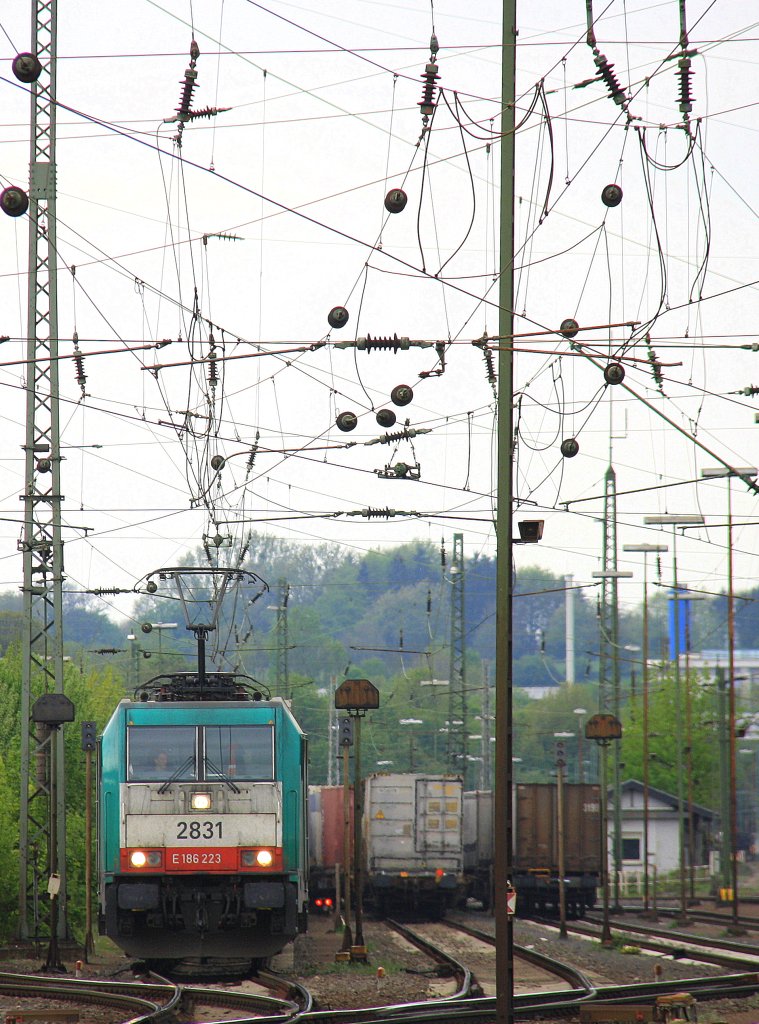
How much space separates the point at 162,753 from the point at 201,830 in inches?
41.6

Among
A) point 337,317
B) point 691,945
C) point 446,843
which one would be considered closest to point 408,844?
point 446,843

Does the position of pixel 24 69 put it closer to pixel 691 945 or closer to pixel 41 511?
pixel 41 511

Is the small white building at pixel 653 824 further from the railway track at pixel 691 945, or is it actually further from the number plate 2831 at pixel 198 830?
the number plate 2831 at pixel 198 830

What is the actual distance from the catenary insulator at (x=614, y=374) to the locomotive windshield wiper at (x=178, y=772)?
22.7 ft

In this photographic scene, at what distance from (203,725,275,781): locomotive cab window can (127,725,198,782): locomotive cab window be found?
0.64ft

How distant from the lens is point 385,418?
22422 millimetres

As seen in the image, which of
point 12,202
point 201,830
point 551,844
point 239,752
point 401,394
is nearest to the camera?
point 12,202

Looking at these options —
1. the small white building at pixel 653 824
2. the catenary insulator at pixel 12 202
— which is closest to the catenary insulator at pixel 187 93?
the catenary insulator at pixel 12 202

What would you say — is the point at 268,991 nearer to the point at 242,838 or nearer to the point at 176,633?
the point at 242,838

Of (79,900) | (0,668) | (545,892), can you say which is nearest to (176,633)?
(0,668)

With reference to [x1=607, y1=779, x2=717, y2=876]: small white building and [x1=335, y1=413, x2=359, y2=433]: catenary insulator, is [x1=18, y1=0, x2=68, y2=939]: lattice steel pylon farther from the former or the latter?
[x1=607, y1=779, x2=717, y2=876]: small white building

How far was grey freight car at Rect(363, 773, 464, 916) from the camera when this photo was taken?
1388 inches

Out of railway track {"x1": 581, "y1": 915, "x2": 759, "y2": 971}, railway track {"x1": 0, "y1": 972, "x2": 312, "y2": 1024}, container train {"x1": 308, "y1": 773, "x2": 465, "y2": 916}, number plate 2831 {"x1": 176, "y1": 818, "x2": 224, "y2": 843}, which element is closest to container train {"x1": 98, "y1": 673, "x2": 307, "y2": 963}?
number plate 2831 {"x1": 176, "y1": 818, "x2": 224, "y2": 843}

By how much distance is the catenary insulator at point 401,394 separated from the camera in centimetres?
2117
